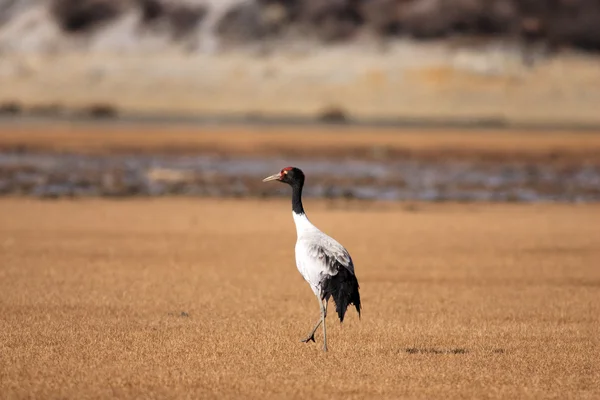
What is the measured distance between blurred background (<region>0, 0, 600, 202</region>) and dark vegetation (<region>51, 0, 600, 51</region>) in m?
0.16

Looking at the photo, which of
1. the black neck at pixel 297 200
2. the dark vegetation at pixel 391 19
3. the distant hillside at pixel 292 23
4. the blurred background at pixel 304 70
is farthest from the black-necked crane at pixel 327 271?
the dark vegetation at pixel 391 19

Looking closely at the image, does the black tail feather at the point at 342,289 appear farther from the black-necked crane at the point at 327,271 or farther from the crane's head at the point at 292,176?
the crane's head at the point at 292,176

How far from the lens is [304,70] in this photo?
12388cm

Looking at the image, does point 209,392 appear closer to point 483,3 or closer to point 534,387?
point 534,387

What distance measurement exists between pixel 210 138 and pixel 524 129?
1130 inches

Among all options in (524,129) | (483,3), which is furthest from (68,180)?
(483,3)

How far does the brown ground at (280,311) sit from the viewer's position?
11.7 m

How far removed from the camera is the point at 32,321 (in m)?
14.2

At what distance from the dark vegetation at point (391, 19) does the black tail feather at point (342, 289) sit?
118030 millimetres

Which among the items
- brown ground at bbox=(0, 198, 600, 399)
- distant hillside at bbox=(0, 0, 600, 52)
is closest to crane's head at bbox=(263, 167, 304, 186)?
brown ground at bbox=(0, 198, 600, 399)

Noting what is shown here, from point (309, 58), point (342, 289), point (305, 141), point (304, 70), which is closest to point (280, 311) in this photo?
point (342, 289)

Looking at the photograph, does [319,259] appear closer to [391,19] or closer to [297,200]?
[297,200]

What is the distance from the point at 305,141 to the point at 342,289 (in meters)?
51.2

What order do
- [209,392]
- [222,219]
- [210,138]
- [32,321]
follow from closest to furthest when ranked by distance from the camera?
[209,392]
[32,321]
[222,219]
[210,138]
